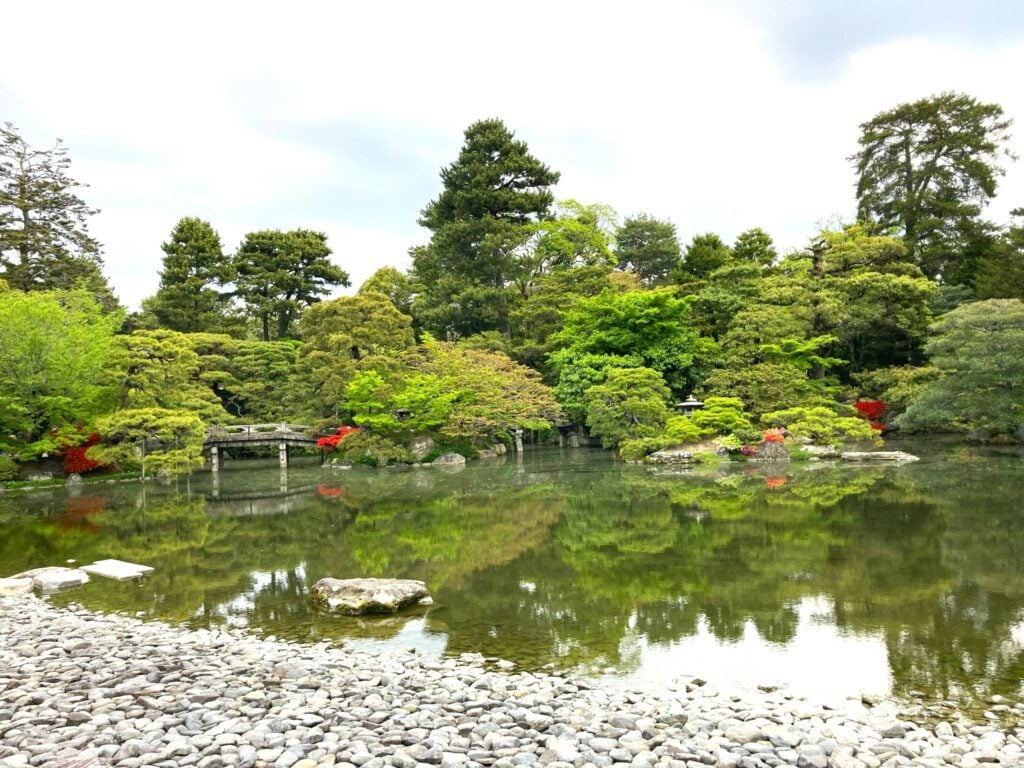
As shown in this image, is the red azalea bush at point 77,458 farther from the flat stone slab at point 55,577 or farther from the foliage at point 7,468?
the flat stone slab at point 55,577

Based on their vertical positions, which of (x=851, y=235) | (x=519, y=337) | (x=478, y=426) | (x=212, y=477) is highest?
(x=851, y=235)

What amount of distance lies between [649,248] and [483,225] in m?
13.5

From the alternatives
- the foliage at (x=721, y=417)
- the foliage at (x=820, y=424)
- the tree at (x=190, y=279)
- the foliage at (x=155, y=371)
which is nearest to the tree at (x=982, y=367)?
the foliage at (x=820, y=424)

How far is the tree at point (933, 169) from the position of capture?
91.1ft

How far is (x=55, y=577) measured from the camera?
25.0 ft

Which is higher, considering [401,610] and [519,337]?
[519,337]

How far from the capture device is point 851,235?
90.0 feet

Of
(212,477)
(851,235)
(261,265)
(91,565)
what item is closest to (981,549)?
(91,565)

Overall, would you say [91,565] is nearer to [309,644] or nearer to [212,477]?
[309,644]

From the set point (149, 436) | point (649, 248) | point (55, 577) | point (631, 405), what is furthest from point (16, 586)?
point (649, 248)

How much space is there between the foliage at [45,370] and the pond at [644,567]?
15.7ft

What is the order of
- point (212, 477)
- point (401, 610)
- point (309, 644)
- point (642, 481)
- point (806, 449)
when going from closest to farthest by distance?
point (309, 644) → point (401, 610) → point (642, 481) → point (806, 449) → point (212, 477)

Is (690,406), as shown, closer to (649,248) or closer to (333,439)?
(333,439)

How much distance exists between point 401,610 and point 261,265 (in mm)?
31518
